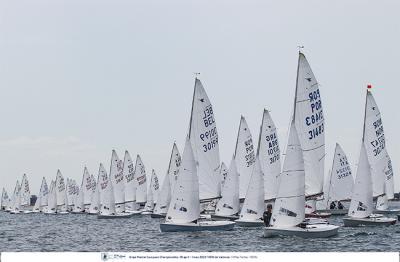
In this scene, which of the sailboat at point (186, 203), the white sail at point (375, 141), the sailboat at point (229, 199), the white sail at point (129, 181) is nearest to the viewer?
the sailboat at point (186, 203)

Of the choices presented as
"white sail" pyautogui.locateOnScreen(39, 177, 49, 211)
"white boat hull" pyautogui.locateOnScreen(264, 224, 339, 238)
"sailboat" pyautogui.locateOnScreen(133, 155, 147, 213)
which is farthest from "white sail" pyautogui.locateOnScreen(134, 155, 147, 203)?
"white boat hull" pyautogui.locateOnScreen(264, 224, 339, 238)

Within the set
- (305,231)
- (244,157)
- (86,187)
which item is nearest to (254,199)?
(244,157)

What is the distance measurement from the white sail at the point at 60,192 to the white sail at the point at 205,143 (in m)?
69.3

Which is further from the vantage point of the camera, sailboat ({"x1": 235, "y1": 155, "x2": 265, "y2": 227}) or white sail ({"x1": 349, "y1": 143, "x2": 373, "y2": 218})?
sailboat ({"x1": 235, "y1": 155, "x2": 265, "y2": 227})

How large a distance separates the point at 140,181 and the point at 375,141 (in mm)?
46561

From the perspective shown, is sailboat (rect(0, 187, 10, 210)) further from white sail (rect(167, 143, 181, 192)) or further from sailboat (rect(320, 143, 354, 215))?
sailboat (rect(320, 143, 354, 215))

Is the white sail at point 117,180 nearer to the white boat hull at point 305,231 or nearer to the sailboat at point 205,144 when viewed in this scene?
the sailboat at point 205,144

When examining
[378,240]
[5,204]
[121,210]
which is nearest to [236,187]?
[378,240]

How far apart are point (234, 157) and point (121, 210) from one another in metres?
30.6

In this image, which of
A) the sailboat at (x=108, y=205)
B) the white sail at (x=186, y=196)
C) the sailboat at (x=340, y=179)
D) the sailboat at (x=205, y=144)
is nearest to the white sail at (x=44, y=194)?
the sailboat at (x=108, y=205)

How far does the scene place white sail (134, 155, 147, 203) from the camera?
10194cm

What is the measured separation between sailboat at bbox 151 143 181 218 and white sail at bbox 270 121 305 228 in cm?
4013

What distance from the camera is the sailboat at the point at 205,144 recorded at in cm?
5103
